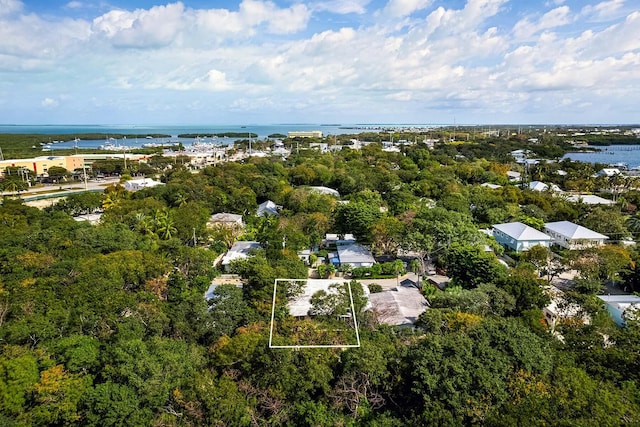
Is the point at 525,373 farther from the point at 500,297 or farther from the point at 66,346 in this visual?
the point at 66,346

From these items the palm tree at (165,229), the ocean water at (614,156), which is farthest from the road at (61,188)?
the ocean water at (614,156)

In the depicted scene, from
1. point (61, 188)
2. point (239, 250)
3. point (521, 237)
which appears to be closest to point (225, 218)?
point (239, 250)

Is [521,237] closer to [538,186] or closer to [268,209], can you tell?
[268,209]

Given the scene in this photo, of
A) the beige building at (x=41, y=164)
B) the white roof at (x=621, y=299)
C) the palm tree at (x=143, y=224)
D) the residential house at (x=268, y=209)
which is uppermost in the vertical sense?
the beige building at (x=41, y=164)

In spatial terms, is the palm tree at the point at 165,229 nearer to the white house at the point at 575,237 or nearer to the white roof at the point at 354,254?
the white roof at the point at 354,254

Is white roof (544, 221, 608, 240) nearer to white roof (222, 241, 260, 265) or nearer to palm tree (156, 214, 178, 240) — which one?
white roof (222, 241, 260, 265)
